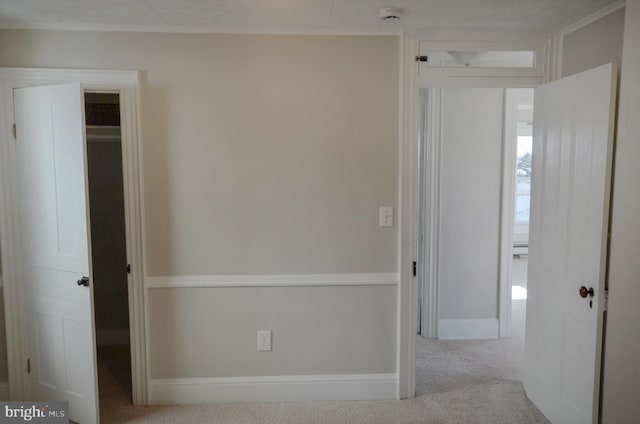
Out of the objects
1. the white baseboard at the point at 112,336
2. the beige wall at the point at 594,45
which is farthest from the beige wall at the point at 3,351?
the beige wall at the point at 594,45

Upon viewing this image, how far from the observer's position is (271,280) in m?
2.81

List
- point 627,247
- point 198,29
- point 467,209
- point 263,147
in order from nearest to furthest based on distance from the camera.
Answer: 1. point 627,247
2. point 198,29
3. point 263,147
4. point 467,209

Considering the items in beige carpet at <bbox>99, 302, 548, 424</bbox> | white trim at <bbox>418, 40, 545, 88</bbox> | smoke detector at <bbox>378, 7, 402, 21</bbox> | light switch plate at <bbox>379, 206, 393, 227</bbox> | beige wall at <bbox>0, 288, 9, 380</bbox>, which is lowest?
beige carpet at <bbox>99, 302, 548, 424</bbox>

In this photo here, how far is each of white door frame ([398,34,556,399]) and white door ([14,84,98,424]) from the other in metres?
1.88

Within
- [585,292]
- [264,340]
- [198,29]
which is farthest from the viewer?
[264,340]

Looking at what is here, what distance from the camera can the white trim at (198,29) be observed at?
2561mm

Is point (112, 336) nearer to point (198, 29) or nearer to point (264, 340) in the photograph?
point (264, 340)

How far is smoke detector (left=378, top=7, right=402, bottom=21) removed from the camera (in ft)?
7.50

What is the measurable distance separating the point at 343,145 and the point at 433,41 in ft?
2.85

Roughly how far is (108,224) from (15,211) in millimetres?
1085

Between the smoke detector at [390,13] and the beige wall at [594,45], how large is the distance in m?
1.09

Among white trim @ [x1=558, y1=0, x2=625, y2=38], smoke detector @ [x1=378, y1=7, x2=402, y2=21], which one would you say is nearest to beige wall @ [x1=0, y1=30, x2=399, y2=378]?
smoke detector @ [x1=378, y1=7, x2=402, y2=21]

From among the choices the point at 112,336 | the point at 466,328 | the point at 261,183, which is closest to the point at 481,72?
the point at 261,183
